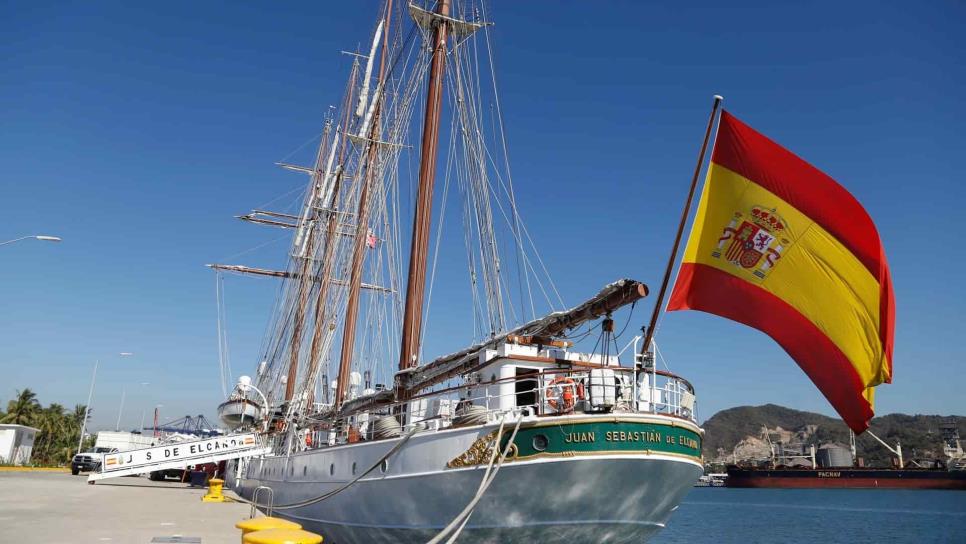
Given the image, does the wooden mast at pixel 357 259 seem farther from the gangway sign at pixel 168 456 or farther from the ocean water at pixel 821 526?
the ocean water at pixel 821 526

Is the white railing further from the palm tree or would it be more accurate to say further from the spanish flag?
the palm tree

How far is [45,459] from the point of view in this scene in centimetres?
7175

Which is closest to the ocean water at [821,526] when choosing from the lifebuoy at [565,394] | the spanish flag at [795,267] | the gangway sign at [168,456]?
the gangway sign at [168,456]

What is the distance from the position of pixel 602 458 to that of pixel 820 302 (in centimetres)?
491

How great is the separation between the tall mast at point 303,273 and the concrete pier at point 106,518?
1540 cm

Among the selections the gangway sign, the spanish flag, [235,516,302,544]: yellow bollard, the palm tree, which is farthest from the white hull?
the palm tree

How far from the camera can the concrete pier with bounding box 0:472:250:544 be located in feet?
45.7

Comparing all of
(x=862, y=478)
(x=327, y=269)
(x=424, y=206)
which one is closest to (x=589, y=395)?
(x=424, y=206)

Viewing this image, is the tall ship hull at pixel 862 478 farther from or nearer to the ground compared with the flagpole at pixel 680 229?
nearer to the ground

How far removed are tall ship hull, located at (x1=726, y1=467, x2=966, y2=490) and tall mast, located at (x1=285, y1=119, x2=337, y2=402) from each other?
97.5m

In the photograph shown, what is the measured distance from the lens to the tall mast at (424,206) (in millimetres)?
20562

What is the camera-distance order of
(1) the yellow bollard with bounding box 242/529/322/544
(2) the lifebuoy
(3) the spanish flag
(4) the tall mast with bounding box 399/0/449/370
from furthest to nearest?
1. (4) the tall mast with bounding box 399/0/449/370
2. (2) the lifebuoy
3. (3) the spanish flag
4. (1) the yellow bollard with bounding box 242/529/322/544

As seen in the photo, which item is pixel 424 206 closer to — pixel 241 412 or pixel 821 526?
pixel 241 412

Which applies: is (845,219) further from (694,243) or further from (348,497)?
(348,497)
